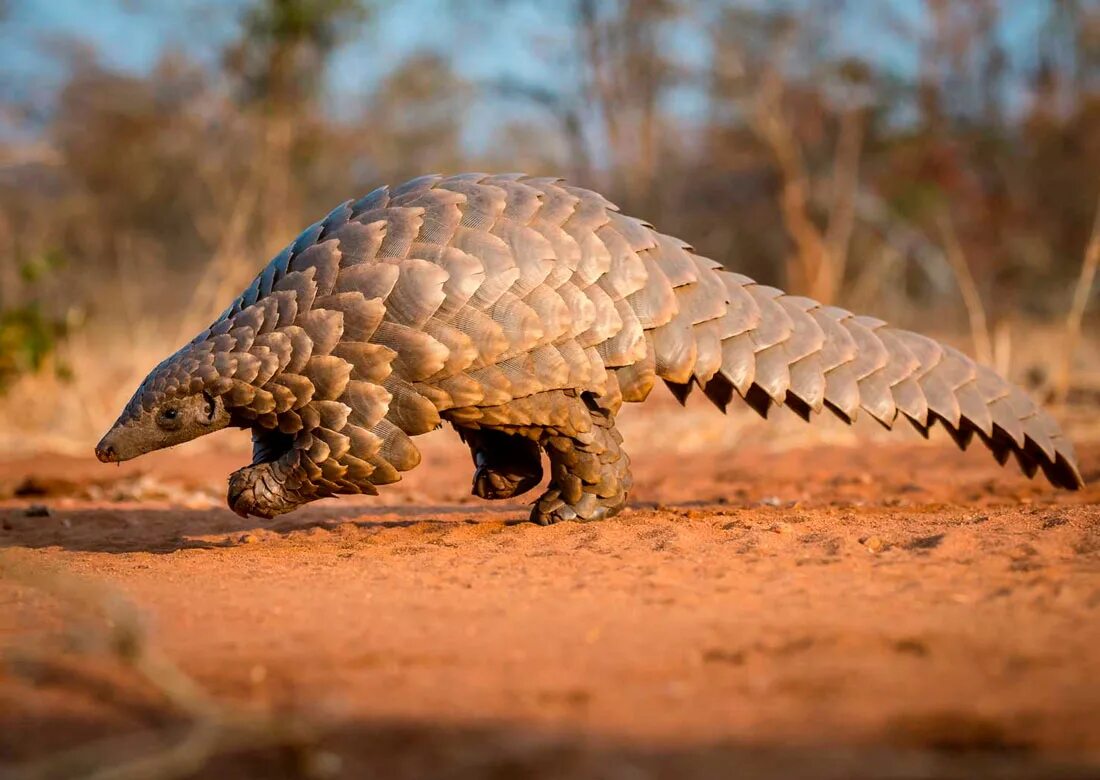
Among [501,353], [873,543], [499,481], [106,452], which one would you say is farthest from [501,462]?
[873,543]

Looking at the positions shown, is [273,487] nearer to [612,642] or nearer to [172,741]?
[612,642]

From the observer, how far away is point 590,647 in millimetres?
3018

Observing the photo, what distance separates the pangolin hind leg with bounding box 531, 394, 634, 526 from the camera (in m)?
5.05

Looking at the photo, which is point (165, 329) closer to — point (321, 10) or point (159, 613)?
point (321, 10)

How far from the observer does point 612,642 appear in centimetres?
306

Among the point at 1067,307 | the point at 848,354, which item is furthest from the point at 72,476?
the point at 1067,307

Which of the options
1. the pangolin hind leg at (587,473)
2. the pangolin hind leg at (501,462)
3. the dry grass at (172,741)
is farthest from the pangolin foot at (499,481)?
the dry grass at (172,741)

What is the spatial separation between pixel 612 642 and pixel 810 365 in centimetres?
256

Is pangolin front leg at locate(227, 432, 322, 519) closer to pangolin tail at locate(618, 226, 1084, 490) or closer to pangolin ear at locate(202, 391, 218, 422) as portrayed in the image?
pangolin ear at locate(202, 391, 218, 422)

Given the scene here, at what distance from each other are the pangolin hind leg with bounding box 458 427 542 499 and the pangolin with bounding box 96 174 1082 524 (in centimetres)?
33

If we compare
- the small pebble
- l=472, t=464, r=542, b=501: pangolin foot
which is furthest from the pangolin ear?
the small pebble

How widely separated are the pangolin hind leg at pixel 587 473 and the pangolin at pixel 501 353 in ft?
0.04

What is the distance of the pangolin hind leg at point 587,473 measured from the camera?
5.05m

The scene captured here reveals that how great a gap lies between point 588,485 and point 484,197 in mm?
1463
